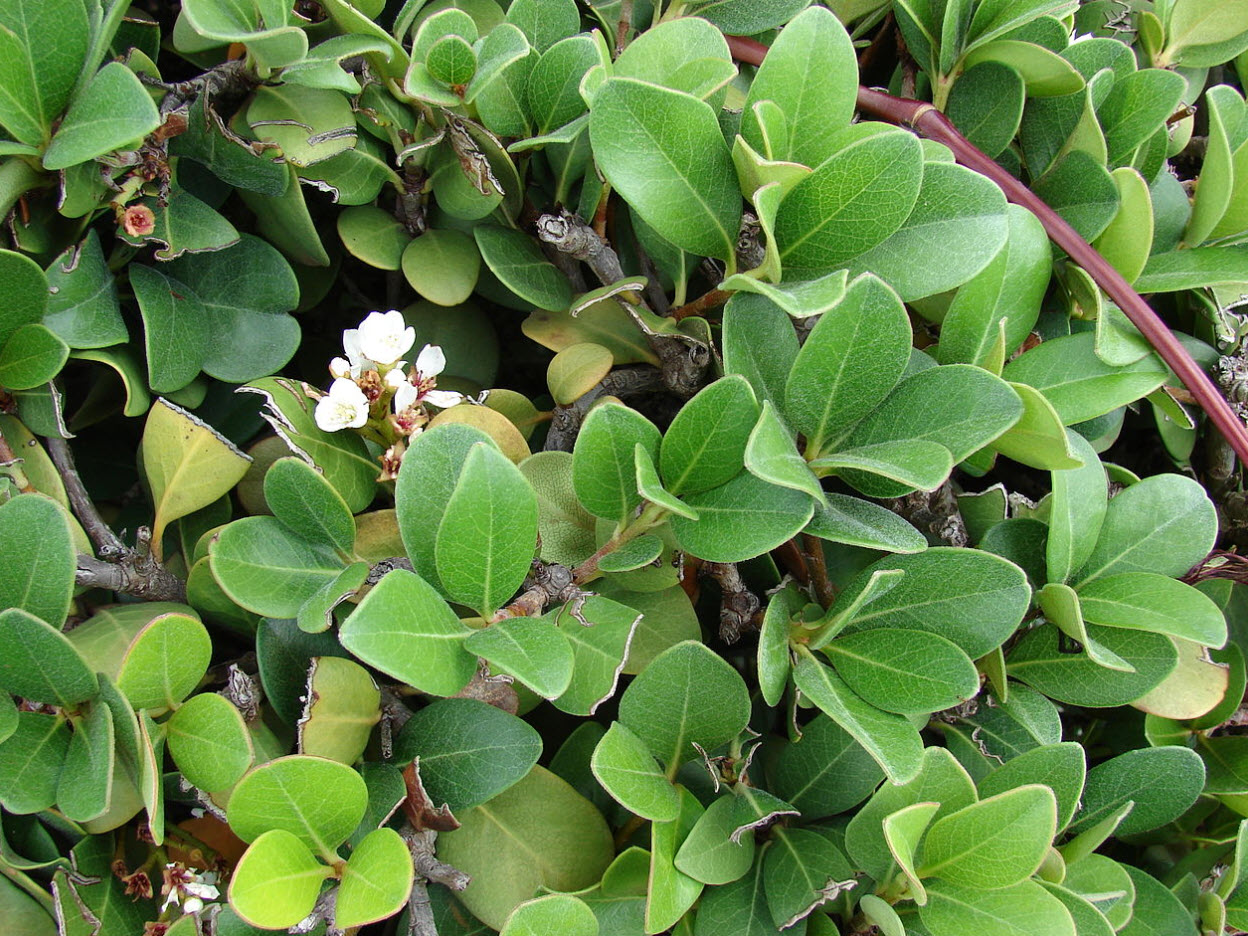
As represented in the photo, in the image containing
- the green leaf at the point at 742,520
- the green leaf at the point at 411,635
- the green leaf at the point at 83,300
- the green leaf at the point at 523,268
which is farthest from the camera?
the green leaf at the point at 523,268

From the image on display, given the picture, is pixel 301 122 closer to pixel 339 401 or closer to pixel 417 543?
pixel 339 401

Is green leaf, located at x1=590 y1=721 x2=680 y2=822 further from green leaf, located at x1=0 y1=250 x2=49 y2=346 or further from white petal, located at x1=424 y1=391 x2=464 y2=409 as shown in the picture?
green leaf, located at x1=0 y1=250 x2=49 y2=346

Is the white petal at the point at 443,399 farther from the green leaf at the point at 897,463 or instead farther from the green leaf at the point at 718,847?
the green leaf at the point at 718,847

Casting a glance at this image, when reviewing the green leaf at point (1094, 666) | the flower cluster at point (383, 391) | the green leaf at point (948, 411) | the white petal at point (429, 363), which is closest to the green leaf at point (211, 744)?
the flower cluster at point (383, 391)

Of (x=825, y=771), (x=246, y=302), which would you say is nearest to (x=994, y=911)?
(x=825, y=771)

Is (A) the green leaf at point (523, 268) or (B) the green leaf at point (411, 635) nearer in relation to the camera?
(B) the green leaf at point (411, 635)

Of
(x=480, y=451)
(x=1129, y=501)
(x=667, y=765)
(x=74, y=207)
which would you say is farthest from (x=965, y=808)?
(x=74, y=207)
